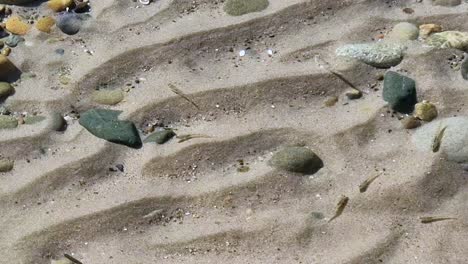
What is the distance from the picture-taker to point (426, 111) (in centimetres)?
235

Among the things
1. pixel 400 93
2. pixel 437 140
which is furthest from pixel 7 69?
pixel 437 140

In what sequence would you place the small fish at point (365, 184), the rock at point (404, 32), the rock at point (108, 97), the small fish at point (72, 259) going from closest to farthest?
1. the small fish at point (72, 259)
2. the small fish at point (365, 184)
3. the rock at point (108, 97)
4. the rock at point (404, 32)

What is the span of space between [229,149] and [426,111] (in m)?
0.57

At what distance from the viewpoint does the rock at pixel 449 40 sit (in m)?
2.50

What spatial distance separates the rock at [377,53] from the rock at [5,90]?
980 mm

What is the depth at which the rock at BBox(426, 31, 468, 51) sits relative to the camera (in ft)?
8.20

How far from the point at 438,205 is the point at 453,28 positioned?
669 millimetres

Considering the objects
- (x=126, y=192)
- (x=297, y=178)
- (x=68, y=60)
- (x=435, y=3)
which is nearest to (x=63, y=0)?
(x=68, y=60)

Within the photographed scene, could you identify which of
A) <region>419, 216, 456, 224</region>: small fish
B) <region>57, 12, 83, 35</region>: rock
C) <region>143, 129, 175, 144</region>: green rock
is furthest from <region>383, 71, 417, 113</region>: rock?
<region>57, 12, 83, 35</region>: rock

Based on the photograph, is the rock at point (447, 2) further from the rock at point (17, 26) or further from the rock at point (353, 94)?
the rock at point (17, 26)

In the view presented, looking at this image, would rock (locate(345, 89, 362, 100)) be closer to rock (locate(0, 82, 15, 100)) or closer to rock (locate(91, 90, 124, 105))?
rock (locate(91, 90, 124, 105))

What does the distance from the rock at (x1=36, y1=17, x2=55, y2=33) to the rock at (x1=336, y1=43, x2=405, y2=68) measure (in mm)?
907

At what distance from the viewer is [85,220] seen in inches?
84.8

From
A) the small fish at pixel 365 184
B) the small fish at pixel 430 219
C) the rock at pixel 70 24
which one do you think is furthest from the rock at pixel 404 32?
the rock at pixel 70 24
